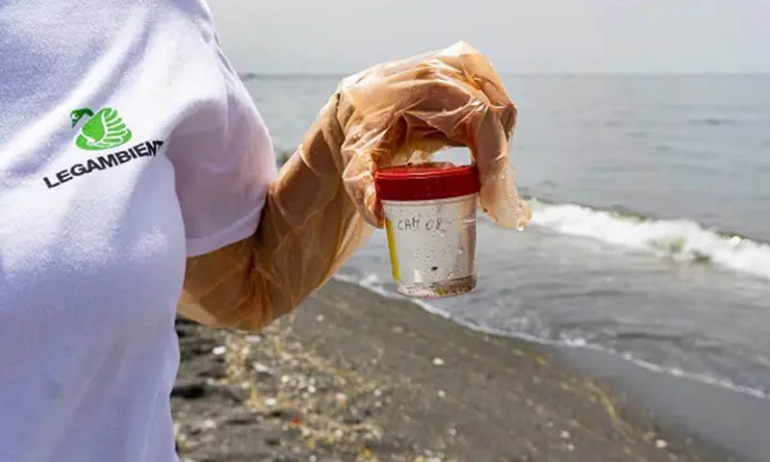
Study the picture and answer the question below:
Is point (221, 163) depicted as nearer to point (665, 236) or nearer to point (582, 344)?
point (582, 344)

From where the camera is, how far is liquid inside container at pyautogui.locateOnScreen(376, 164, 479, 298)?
4.16 feet

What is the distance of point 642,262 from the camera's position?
10.3 metres

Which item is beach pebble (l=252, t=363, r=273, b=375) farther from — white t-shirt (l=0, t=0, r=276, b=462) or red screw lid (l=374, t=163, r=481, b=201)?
red screw lid (l=374, t=163, r=481, b=201)

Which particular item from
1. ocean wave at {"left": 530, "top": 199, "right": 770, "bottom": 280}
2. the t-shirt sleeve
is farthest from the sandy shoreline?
ocean wave at {"left": 530, "top": 199, "right": 770, "bottom": 280}

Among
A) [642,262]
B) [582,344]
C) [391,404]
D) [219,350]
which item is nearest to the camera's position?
[391,404]

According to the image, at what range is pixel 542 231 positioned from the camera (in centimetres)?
1240

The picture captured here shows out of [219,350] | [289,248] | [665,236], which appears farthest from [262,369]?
[665,236]

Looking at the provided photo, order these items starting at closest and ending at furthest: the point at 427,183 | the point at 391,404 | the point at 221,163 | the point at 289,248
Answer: the point at 427,183, the point at 221,163, the point at 289,248, the point at 391,404

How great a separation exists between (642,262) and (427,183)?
9498mm

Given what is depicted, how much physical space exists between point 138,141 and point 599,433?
4334mm

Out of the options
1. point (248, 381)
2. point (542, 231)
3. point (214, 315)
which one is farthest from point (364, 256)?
point (214, 315)

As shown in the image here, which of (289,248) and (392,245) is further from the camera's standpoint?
(289,248)

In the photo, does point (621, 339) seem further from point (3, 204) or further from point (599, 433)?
point (3, 204)

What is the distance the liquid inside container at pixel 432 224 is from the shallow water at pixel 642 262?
4.95 ft
